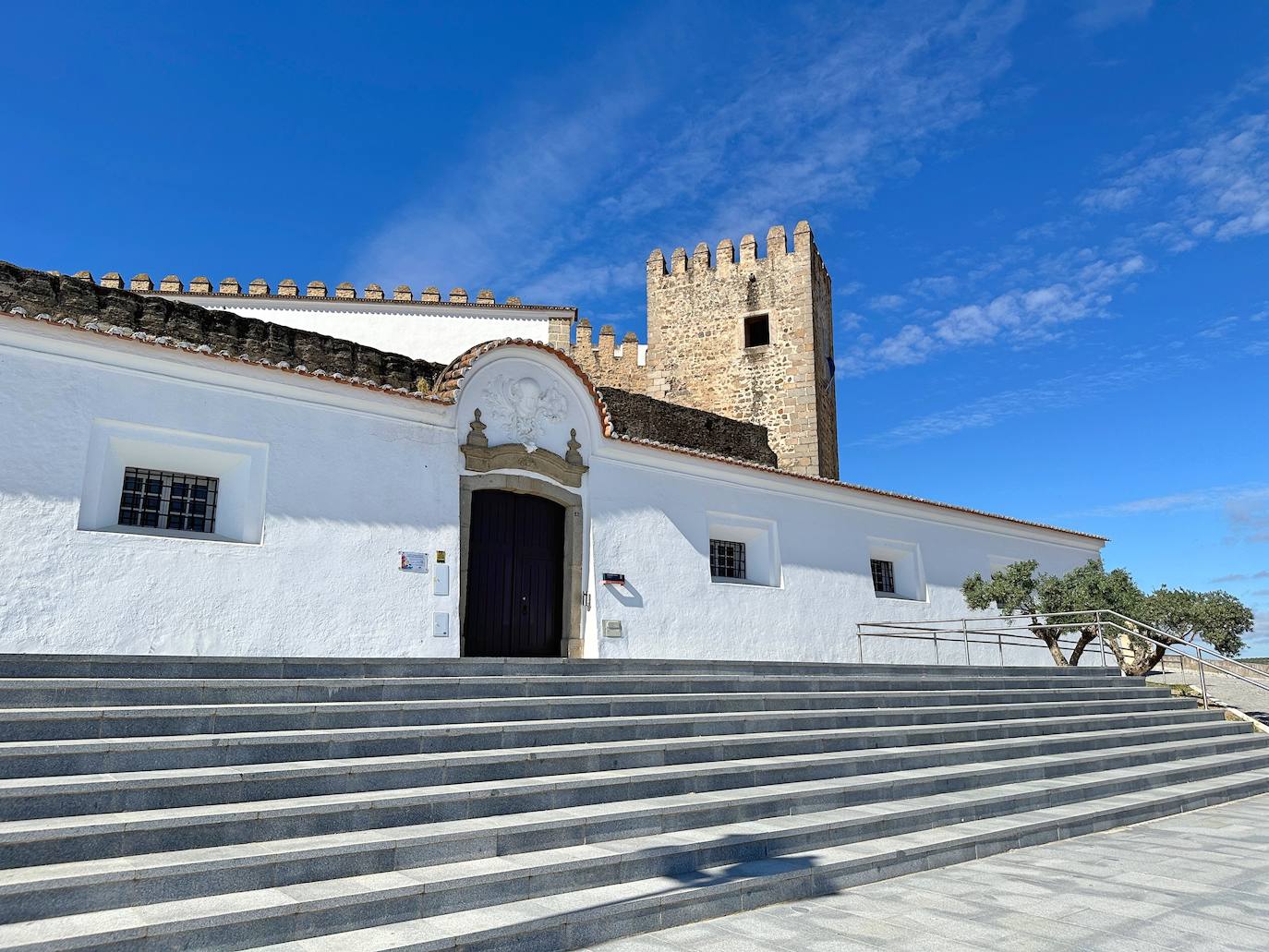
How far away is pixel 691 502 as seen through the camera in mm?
12930

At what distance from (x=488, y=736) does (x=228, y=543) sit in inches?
163

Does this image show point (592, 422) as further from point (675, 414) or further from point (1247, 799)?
point (1247, 799)

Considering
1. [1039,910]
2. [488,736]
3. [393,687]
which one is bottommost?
[1039,910]

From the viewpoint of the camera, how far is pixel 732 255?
2889 cm

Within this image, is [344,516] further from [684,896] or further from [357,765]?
[684,896]

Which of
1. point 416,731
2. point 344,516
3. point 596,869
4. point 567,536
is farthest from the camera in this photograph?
point 567,536

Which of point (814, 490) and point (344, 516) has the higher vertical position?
point (814, 490)

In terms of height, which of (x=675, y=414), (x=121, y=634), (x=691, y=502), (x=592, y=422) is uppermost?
(x=675, y=414)


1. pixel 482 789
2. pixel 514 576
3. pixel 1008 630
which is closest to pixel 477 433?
pixel 514 576

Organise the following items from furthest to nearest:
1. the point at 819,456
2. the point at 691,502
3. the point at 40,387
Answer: the point at 819,456 < the point at 691,502 < the point at 40,387

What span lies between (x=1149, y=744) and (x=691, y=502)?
264 inches

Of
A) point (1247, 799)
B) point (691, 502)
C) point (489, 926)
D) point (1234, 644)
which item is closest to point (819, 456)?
point (1234, 644)

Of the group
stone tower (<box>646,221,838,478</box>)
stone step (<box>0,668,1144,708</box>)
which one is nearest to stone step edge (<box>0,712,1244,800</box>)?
stone step (<box>0,668,1144,708</box>)

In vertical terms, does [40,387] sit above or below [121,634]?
above
